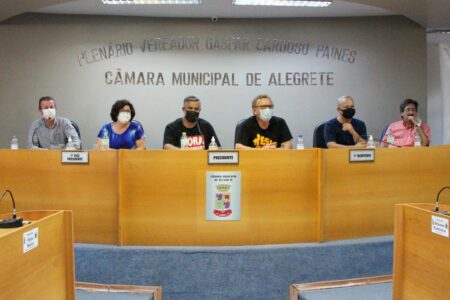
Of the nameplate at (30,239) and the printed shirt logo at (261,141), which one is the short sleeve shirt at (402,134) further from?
the nameplate at (30,239)

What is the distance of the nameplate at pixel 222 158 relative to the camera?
2.32 metres

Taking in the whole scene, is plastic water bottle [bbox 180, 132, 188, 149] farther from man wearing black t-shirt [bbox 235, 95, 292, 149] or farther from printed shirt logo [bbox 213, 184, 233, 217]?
printed shirt logo [bbox 213, 184, 233, 217]

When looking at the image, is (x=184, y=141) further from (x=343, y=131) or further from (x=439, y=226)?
(x=439, y=226)

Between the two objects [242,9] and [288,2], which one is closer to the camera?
[288,2]

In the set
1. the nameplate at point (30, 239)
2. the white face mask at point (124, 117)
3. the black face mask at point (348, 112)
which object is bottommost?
the nameplate at point (30, 239)

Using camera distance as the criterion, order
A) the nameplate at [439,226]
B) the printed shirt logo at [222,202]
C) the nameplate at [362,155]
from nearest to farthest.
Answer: the nameplate at [439,226], the printed shirt logo at [222,202], the nameplate at [362,155]

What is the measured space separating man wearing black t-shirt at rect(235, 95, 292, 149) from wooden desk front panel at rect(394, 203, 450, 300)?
64.5 inches

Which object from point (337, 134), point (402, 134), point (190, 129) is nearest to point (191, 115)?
point (190, 129)

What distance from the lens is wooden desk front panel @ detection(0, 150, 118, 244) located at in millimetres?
2334

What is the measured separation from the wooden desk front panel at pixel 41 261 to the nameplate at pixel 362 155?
1.61 meters

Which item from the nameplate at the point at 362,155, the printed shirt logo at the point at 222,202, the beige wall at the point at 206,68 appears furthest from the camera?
the beige wall at the point at 206,68

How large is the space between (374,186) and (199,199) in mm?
1059

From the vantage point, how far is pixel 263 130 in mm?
3354

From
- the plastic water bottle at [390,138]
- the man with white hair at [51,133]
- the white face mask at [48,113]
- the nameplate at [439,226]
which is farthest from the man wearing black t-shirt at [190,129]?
the nameplate at [439,226]
